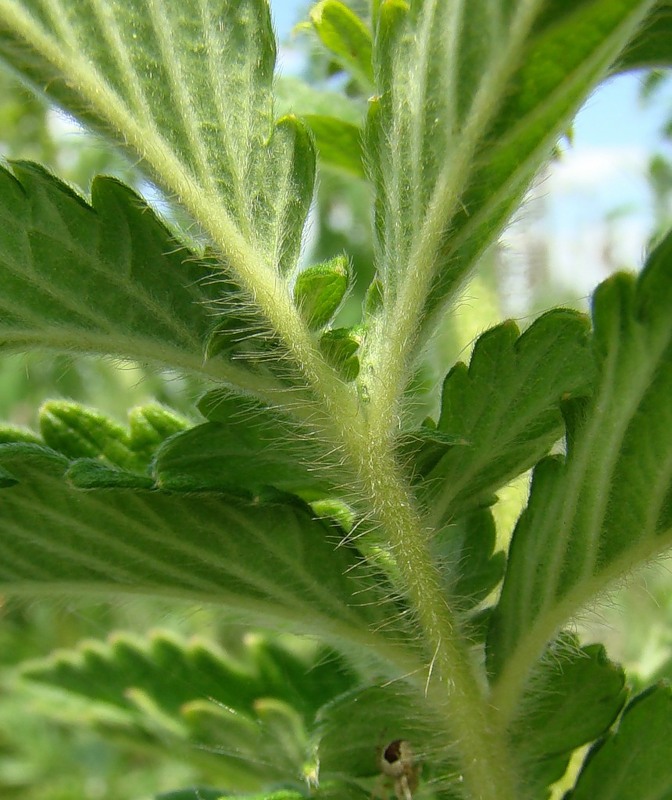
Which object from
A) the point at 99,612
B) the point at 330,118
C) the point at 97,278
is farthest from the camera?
A: the point at 99,612

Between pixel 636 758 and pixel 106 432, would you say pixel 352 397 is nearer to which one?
pixel 106 432

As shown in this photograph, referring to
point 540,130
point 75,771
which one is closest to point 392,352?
point 540,130

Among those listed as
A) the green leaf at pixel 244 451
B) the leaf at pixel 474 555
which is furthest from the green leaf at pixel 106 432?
the leaf at pixel 474 555

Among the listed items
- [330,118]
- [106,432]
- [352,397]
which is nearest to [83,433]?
[106,432]

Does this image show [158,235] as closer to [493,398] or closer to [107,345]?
[107,345]

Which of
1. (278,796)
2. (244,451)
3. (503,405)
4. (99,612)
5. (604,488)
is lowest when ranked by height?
(278,796)

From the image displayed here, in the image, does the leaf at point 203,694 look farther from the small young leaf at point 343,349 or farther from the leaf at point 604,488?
the small young leaf at point 343,349

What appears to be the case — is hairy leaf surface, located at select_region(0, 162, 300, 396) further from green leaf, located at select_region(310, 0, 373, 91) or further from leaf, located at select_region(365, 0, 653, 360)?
green leaf, located at select_region(310, 0, 373, 91)
